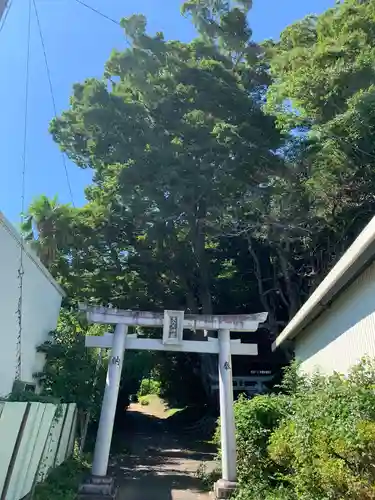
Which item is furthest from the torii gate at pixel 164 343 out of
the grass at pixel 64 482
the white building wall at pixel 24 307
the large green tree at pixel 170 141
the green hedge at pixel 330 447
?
the large green tree at pixel 170 141

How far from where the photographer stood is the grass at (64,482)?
23.6ft

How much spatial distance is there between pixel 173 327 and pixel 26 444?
16.0 feet

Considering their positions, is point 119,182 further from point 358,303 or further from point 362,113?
point 358,303

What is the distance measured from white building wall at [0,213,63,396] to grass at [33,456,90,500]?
1848 mm

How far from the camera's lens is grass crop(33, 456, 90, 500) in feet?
23.6

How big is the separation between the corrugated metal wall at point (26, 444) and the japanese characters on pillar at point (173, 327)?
2.70m

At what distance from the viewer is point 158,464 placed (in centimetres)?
1395

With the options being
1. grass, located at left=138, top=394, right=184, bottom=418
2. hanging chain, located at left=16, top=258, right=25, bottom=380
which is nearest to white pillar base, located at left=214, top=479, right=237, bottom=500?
hanging chain, located at left=16, top=258, right=25, bottom=380

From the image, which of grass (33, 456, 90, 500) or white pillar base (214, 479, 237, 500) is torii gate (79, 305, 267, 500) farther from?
white pillar base (214, 479, 237, 500)

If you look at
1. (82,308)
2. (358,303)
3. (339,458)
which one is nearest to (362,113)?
(358,303)

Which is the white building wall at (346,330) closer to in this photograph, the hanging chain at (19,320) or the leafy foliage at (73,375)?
the leafy foliage at (73,375)

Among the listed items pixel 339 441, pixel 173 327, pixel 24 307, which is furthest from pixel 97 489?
pixel 339 441

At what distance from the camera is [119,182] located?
18.4 meters

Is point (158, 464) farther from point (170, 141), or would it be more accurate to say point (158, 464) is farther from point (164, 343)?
point (170, 141)
